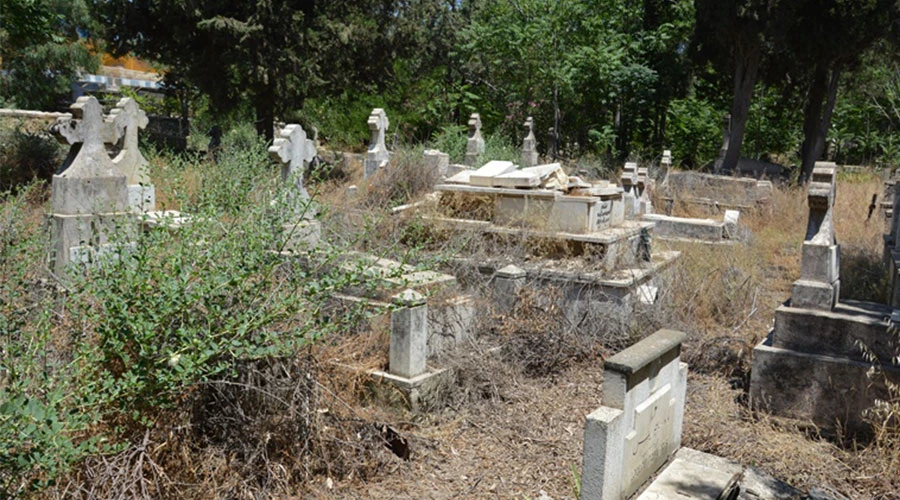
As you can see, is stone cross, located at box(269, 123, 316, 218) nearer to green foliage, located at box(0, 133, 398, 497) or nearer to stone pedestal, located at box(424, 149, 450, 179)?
green foliage, located at box(0, 133, 398, 497)

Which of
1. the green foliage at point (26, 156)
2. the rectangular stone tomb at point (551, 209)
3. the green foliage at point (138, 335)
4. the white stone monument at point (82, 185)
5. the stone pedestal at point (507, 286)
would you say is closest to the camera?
the green foliage at point (138, 335)

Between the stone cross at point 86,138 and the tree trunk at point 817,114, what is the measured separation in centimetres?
1689

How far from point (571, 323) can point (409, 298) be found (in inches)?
88.8

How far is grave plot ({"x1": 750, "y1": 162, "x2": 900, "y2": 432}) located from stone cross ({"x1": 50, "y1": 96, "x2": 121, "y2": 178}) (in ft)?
18.4

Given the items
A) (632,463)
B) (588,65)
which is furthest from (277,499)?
(588,65)

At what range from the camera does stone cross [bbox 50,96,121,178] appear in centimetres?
676

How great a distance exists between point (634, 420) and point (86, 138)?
5.26m

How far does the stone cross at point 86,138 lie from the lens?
6.76 metres

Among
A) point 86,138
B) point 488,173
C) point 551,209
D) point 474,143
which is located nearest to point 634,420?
point 551,209

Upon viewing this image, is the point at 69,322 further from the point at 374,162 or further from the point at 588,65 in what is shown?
the point at 588,65

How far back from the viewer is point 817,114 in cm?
2050


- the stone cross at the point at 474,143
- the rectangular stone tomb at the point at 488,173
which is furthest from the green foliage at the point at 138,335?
the stone cross at the point at 474,143

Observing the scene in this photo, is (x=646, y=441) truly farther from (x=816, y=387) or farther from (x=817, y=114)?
(x=817, y=114)

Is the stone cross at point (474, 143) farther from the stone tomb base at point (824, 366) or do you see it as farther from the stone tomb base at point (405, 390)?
the stone tomb base at point (405, 390)
